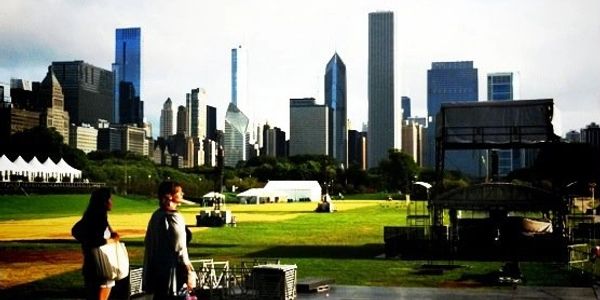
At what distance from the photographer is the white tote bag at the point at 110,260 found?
402 inches

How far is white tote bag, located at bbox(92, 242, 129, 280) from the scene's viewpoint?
1022 cm

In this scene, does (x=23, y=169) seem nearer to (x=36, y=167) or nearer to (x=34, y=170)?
(x=34, y=170)

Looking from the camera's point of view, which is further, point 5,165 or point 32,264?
point 5,165

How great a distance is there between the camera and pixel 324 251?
28188mm

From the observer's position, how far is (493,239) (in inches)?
1041

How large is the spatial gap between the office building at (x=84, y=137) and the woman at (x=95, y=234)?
14790 centimetres

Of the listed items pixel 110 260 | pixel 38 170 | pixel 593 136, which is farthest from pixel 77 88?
pixel 110 260

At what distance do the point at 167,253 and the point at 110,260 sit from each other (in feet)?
3.75

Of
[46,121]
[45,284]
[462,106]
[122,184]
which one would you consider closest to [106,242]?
[45,284]

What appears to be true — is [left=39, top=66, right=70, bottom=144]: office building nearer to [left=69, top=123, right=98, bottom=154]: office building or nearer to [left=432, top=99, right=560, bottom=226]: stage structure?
[left=69, top=123, right=98, bottom=154]: office building

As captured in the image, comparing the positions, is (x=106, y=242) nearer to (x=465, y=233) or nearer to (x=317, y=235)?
(x=465, y=233)

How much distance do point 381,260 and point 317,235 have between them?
41.2 ft

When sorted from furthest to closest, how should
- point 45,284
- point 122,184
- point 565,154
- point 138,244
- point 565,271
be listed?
point 122,184 → point 565,154 → point 138,244 → point 565,271 → point 45,284

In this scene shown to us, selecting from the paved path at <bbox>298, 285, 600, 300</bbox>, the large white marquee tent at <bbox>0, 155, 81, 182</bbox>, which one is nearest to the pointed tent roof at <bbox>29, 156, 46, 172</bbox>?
the large white marquee tent at <bbox>0, 155, 81, 182</bbox>
